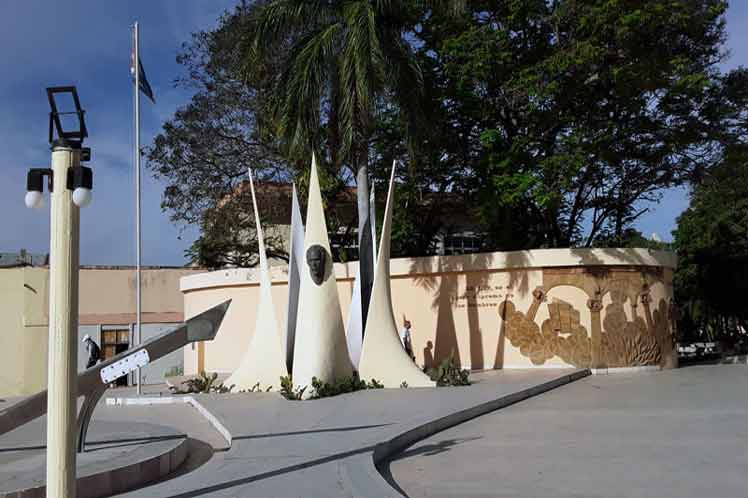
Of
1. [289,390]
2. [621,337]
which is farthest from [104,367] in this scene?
[621,337]

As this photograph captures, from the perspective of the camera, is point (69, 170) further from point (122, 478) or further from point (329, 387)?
point (329, 387)

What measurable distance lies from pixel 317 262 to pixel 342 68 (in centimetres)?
452

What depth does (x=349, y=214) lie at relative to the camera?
97.3ft

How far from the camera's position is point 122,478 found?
791 centimetres

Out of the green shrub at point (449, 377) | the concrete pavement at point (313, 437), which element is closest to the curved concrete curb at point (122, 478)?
the concrete pavement at point (313, 437)

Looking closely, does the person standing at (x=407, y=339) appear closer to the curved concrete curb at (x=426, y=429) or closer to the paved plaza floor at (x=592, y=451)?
the curved concrete curb at (x=426, y=429)

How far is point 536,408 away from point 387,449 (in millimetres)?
4954

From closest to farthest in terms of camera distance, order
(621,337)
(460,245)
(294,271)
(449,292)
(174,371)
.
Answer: (294,271) → (621,337) → (449,292) → (174,371) → (460,245)

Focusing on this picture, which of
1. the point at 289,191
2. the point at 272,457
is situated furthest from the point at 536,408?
the point at 289,191

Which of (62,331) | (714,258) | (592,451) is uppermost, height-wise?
(714,258)

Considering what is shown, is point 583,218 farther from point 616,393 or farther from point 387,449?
point 387,449

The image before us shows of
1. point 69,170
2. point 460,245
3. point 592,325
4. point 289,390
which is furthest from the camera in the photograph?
point 460,245

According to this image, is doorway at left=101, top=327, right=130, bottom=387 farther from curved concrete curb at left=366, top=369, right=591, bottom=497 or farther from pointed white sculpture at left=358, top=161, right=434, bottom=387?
curved concrete curb at left=366, top=369, right=591, bottom=497

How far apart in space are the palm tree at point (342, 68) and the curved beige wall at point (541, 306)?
4506mm
